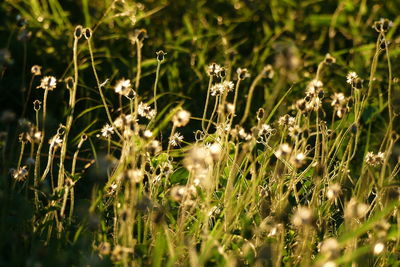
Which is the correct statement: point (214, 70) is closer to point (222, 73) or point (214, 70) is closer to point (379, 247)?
point (222, 73)

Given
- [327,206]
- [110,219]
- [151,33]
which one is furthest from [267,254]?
[151,33]

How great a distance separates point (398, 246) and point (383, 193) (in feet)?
0.61

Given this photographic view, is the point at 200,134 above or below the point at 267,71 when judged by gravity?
below

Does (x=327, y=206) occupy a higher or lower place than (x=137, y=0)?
lower

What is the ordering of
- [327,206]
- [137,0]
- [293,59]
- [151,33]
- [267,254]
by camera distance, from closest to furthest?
1. [293,59]
2. [267,254]
3. [327,206]
4. [151,33]
5. [137,0]

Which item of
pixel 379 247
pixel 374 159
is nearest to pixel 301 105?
pixel 374 159

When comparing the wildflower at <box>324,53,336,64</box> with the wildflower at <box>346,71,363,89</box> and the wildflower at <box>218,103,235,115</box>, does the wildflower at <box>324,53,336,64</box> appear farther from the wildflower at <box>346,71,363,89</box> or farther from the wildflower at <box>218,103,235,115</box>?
the wildflower at <box>218,103,235,115</box>

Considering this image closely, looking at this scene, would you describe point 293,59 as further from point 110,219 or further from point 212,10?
point 212,10

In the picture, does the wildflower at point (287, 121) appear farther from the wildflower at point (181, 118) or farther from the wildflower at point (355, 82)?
the wildflower at point (181, 118)

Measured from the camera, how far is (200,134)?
222 centimetres

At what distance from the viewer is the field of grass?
1.75 m

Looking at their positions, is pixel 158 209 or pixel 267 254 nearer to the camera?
pixel 267 254

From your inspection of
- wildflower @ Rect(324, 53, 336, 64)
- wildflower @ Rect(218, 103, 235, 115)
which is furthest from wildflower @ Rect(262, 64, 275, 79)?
wildflower @ Rect(324, 53, 336, 64)

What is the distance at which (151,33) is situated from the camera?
13.2 ft
